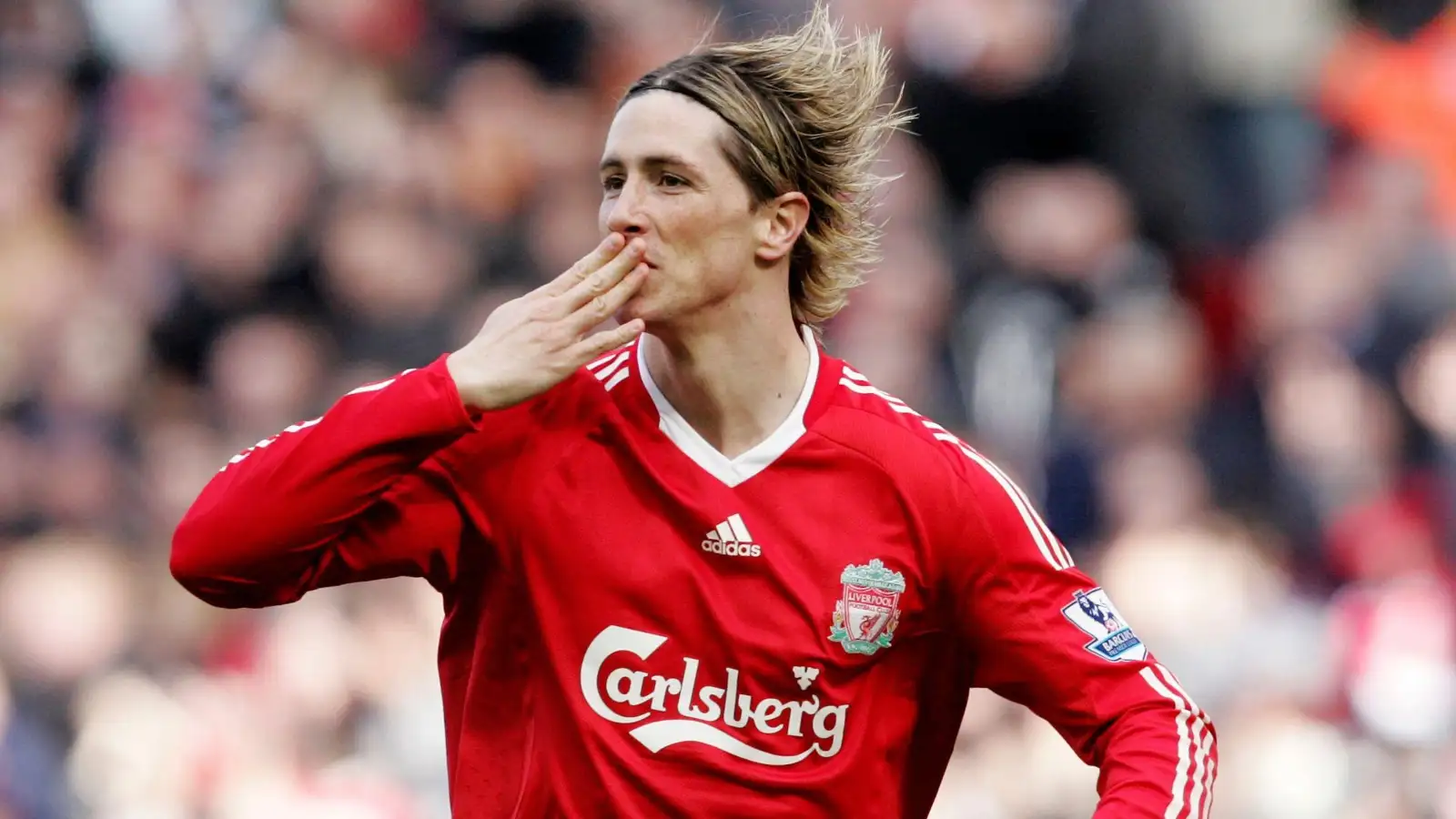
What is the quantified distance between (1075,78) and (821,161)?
4338mm

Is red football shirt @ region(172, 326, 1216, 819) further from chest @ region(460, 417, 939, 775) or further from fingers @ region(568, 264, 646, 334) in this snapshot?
fingers @ region(568, 264, 646, 334)

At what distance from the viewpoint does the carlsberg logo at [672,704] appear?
3.61 m

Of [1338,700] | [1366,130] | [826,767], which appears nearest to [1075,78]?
[1366,130]

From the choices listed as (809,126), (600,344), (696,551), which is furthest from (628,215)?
(696,551)

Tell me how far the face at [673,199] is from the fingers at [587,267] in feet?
0.15

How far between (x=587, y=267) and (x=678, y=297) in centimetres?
19

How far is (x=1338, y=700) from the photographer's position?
6457 mm

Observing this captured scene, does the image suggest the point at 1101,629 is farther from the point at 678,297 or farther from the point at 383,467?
the point at 383,467

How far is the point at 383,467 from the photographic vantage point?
137 inches

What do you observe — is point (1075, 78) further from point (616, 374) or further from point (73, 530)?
point (616, 374)

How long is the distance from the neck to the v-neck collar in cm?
2

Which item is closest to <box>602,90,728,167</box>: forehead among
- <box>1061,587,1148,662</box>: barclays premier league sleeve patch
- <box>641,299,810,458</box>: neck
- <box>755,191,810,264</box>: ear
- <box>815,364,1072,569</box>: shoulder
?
<box>755,191,810,264</box>: ear

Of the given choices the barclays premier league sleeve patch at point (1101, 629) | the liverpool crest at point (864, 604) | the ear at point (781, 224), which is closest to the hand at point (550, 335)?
the ear at point (781, 224)

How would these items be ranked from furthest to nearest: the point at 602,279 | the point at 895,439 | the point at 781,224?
the point at 781,224 < the point at 895,439 < the point at 602,279
